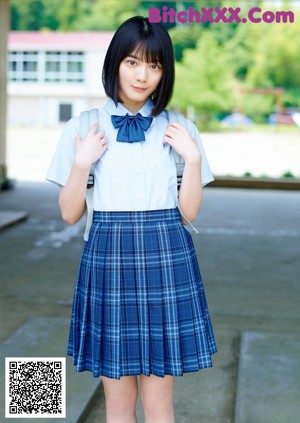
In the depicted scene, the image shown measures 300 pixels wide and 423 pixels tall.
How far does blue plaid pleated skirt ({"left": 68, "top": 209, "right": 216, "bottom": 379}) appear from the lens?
1784mm

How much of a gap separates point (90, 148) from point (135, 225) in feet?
0.70

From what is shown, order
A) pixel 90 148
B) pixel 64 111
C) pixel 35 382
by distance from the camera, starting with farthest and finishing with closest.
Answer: pixel 64 111 < pixel 35 382 < pixel 90 148

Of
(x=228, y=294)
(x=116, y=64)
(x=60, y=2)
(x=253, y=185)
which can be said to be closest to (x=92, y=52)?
(x=60, y=2)

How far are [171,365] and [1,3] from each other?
8893 millimetres

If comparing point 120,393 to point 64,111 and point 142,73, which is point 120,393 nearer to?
point 142,73

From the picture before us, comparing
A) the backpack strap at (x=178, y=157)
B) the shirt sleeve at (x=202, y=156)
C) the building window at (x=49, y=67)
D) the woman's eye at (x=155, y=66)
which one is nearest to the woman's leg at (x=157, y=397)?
the backpack strap at (x=178, y=157)

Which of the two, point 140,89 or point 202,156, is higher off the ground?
point 140,89

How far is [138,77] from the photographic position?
1.78m

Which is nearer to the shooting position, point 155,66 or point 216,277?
point 155,66

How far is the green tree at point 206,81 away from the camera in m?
29.9

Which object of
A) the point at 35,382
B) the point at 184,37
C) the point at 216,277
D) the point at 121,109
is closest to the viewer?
the point at 121,109

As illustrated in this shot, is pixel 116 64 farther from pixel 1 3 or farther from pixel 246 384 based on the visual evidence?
pixel 1 3

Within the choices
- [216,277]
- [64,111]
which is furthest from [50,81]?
[216,277]

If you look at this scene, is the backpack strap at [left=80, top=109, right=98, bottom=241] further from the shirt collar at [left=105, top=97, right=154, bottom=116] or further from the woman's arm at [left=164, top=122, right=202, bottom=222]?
the woman's arm at [left=164, top=122, right=202, bottom=222]
